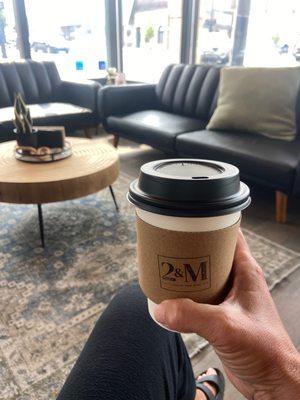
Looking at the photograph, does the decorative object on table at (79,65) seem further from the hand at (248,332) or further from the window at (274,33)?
the hand at (248,332)

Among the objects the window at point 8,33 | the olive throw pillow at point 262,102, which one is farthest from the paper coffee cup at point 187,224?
the window at point 8,33

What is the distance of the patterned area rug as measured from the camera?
103 cm

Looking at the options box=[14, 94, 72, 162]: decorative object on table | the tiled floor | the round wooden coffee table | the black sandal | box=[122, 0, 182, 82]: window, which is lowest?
the tiled floor

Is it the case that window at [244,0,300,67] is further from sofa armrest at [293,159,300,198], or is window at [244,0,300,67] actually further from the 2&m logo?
the 2&m logo

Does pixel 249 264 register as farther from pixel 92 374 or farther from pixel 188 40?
pixel 188 40

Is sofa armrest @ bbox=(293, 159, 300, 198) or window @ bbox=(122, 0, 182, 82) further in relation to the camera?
window @ bbox=(122, 0, 182, 82)

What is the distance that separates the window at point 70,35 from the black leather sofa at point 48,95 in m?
0.40

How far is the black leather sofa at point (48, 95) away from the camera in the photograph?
3066 millimetres

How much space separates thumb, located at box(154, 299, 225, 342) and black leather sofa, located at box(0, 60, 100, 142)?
2.76m

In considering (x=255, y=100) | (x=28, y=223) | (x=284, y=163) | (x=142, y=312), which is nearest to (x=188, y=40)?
(x=255, y=100)

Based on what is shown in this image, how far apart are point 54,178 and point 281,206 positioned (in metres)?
1.30

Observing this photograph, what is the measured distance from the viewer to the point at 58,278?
55.9 inches

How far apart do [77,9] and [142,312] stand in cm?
412

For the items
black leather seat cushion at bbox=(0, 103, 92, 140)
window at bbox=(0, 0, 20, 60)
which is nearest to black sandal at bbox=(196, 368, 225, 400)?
black leather seat cushion at bbox=(0, 103, 92, 140)
